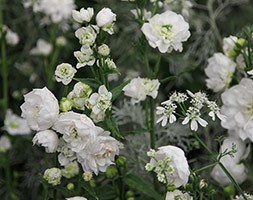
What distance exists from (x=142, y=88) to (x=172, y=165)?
17 cm

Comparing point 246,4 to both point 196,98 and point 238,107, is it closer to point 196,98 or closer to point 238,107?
point 238,107

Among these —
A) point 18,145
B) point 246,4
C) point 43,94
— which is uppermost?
point 43,94

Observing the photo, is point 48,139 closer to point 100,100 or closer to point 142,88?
point 100,100

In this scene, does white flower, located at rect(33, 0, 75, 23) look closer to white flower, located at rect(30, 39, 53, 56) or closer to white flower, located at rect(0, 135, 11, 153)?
white flower, located at rect(30, 39, 53, 56)

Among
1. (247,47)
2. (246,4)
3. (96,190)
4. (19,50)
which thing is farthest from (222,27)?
(96,190)

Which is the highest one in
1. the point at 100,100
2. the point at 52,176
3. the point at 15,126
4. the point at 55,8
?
the point at 100,100

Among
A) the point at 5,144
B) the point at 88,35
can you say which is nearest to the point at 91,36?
the point at 88,35

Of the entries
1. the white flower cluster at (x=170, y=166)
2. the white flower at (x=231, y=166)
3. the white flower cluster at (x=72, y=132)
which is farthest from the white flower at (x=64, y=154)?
the white flower at (x=231, y=166)

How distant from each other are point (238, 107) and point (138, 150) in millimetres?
190

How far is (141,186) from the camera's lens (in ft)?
3.21

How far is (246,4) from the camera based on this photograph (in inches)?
63.9

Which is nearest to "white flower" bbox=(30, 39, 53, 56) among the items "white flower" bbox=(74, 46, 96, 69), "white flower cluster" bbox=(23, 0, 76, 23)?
"white flower cluster" bbox=(23, 0, 76, 23)

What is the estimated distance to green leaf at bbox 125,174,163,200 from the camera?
0.96 metres

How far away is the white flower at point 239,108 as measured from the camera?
105cm
